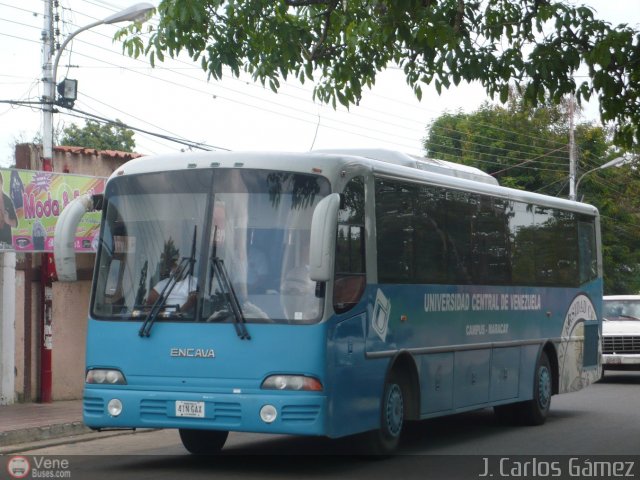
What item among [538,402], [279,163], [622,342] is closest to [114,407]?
[279,163]

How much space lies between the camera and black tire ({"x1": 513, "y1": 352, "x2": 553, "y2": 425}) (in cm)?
1578

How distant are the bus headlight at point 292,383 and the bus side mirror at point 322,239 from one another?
100 cm

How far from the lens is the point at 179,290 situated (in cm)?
1069

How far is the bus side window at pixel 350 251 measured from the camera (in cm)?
1070

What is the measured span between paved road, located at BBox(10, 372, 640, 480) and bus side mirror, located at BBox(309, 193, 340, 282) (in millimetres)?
2012

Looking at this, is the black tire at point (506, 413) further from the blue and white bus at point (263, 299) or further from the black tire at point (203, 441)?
the black tire at point (203, 441)

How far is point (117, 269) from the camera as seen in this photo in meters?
11.0

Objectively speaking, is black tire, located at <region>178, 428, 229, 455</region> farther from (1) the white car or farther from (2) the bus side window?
(1) the white car

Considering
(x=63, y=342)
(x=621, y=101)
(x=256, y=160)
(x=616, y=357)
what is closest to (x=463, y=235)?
(x=621, y=101)

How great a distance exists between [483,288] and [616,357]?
10244 mm

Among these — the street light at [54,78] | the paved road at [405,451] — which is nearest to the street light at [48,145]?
the street light at [54,78]

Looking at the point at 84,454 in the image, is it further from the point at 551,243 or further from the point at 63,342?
the point at 551,243

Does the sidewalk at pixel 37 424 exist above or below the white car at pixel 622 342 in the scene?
below

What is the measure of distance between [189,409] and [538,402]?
22.8ft
